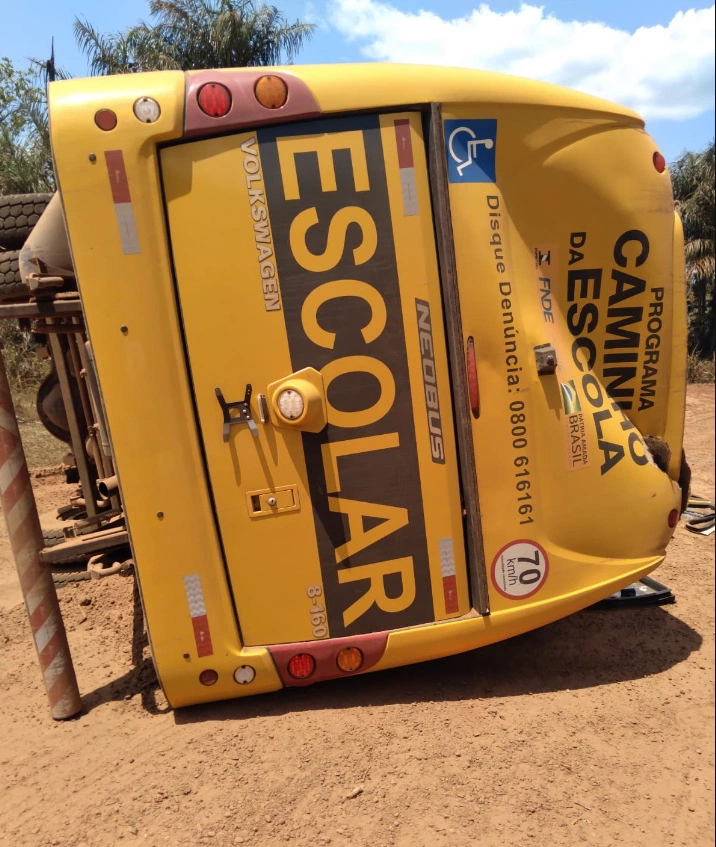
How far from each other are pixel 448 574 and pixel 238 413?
1.19 m

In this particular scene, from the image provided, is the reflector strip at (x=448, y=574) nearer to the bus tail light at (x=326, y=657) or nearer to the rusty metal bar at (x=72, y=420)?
the bus tail light at (x=326, y=657)

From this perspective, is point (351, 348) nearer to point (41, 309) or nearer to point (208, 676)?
point (41, 309)

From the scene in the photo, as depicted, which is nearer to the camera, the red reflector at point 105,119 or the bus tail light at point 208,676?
the red reflector at point 105,119

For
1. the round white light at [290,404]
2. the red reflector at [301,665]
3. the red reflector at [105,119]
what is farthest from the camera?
the red reflector at [301,665]

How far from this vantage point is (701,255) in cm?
1545

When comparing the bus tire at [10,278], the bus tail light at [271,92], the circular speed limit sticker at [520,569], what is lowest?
the circular speed limit sticker at [520,569]

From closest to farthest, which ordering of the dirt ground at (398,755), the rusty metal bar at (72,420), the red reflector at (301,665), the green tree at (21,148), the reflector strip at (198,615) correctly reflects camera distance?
the dirt ground at (398,755) < the reflector strip at (198,615) < the red reflector at (301,665) < the rusty metal bar at (72,420) < the green tree at (21,148)

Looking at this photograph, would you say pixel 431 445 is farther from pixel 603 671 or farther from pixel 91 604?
pixel 91 604

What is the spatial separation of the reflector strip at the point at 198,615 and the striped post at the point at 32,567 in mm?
681

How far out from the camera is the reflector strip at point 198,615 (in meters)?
2.58

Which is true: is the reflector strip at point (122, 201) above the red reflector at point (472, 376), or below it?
above

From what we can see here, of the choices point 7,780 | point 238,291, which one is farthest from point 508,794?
point 238,291

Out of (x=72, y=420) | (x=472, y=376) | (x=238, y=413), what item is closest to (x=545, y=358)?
(x=472, y=376)

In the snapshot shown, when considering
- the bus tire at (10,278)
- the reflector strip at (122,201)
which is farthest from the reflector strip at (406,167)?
the bus tire at (10,278)
